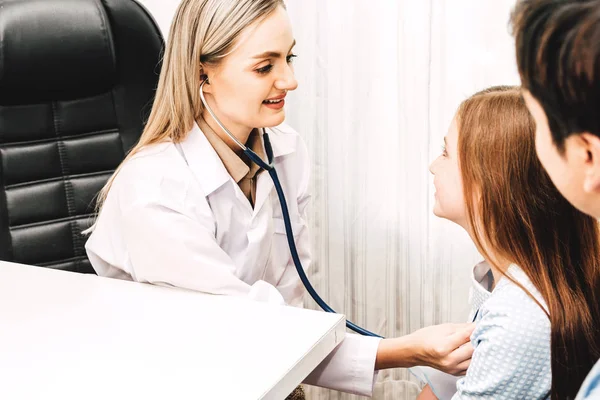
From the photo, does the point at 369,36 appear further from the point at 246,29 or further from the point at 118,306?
the point at 118,306

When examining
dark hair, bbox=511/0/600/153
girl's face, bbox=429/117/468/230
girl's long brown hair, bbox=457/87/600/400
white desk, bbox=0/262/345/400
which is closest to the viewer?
dark hair, bbox=511/0/600/153

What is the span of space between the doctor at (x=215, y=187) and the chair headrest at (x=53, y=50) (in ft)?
0.87

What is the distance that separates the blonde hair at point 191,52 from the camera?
1303 mm

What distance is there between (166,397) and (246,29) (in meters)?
0.71

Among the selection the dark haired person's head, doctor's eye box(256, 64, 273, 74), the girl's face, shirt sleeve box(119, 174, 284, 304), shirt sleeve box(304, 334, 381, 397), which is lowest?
shirt sleeve box(304, 334, 381, 397)

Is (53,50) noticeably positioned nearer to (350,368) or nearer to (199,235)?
(199,235)

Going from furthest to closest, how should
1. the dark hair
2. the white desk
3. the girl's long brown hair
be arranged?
the girl's long brown hair, the white desk, the dark hair

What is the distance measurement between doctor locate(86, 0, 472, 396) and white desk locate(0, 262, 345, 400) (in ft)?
0.29

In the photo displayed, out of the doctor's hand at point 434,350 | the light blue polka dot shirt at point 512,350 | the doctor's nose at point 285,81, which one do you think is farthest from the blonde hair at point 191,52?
the light blue polka dot shirt at point 512,350

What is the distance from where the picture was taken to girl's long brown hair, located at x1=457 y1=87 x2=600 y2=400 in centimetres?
101

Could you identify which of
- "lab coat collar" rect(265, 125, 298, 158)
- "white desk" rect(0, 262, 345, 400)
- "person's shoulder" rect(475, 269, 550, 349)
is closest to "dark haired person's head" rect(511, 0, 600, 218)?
"person's shoulder" rect(475, 269, 550, 349)

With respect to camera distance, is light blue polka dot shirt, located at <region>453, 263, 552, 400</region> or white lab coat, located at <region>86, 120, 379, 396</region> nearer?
light blue polka dot shirt, located at <region>453, 263, 552, 400</region>

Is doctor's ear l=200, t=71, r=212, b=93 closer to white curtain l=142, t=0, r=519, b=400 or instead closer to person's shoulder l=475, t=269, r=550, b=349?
white curtain l=142, t=0, r=519, b=400

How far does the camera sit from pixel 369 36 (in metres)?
1.74
